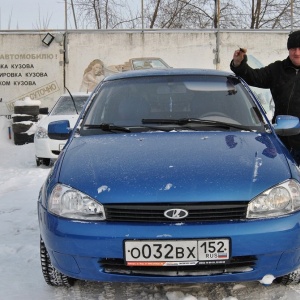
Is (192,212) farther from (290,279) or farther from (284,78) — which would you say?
(284,78)

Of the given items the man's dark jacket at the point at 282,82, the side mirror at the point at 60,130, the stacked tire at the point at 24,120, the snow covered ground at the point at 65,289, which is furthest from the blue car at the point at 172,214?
the stacked tire at the point at 24,120

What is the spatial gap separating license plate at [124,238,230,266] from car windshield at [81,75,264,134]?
1.16 metres

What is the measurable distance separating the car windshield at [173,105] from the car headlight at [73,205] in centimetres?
90

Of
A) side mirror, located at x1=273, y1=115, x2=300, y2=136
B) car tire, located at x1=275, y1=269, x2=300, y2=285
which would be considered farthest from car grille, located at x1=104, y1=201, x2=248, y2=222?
side mirror, located at x1=273, y1=115, x2=300, y2=136

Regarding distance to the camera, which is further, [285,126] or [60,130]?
[60,130]

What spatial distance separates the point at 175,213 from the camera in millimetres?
2592

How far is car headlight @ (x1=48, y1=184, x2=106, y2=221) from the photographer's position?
2672 mm

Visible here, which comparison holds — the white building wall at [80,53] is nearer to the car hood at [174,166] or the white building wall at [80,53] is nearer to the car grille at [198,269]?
the car hood at [174,166]

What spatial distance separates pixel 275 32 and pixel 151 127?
12732 millimetres

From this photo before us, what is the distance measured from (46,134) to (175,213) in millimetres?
6164

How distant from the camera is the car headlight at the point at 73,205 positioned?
2672mm

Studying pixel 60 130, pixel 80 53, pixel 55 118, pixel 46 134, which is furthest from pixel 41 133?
pixel 80 53

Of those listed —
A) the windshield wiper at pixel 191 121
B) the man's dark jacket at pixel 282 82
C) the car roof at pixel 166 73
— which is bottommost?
the windshield wiper at pixel 191 121

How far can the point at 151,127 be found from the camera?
356 cm
